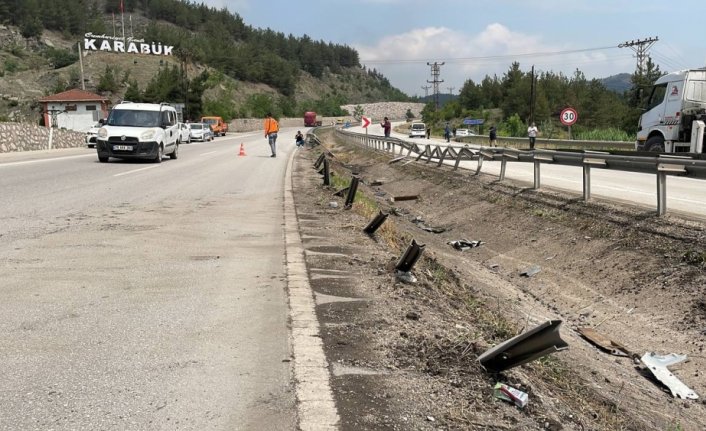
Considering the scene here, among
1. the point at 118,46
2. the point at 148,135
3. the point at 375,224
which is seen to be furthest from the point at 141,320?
the point at 118,46

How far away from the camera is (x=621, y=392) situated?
16.3ft

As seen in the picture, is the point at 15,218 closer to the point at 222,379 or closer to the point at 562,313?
the point at 222,379

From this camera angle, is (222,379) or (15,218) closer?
(222,379)

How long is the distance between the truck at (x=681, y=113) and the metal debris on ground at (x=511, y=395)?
681 inches

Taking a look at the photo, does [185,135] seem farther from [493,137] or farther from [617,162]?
[617,162]

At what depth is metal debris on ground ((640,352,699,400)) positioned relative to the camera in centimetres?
509

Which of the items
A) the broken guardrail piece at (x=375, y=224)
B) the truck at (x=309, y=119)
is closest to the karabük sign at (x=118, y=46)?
the truck at (x=309, y=119)

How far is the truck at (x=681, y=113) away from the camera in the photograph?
1839cm

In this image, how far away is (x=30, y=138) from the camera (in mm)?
A: 30078

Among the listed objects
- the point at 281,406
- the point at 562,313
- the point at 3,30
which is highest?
the point at 3,30

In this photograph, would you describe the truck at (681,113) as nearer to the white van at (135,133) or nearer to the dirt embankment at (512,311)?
the dirt embankment at (512,311)

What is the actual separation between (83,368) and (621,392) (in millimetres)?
4097

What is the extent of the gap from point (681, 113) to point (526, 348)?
18048 mm

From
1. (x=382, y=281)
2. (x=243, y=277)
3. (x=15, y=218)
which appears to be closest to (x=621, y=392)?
(x=382, y=281)
